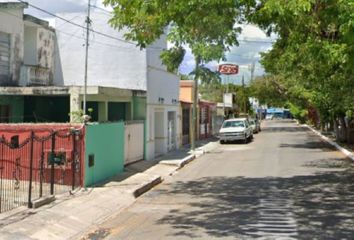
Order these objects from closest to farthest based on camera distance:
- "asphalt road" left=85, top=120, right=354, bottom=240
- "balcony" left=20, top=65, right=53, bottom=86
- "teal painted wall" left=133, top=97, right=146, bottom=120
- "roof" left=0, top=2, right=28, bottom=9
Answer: "asphalt road" left=85, top=120, right=354, bottom=240 → "roof" left=0, top=2, right=28, bottom=9 → "balcony" left=20, top=65, right=53, bottom=86 → "teal painted wall" left=133, top=97, right=146, bottom=120

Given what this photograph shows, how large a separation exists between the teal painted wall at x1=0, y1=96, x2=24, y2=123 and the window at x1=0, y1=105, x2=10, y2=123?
0.15 metres

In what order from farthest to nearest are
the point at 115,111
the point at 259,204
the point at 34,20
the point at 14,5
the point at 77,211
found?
the point at 115,111 → the point at 34,20 → the point at 14,5 → the point at 259,204 → the point at 77,211

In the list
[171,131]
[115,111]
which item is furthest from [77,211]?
[171,131]

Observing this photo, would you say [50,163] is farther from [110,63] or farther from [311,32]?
[110,63]

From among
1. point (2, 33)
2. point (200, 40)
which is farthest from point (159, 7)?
point (2, 33)

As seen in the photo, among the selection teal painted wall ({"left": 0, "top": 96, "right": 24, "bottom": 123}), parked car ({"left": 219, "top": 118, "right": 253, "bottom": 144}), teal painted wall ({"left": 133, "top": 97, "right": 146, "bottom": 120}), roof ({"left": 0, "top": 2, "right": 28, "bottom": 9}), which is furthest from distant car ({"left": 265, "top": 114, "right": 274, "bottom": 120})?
roof ({"left": 0, "top": 2, "right": 28, "bottom": 9})

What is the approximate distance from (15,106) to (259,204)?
1162cm

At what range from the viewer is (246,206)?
1427 centimetres

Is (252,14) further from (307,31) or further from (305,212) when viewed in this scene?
(305,212)

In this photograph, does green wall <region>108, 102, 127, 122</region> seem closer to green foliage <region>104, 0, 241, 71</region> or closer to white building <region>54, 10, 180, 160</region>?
white building <region>54, 10, 180, 160</region>

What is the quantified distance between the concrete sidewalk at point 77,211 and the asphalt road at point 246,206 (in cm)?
37

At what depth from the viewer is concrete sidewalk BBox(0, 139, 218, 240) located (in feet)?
36.9

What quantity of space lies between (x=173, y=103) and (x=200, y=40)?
21.8 meters

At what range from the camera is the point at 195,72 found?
39.3ft
